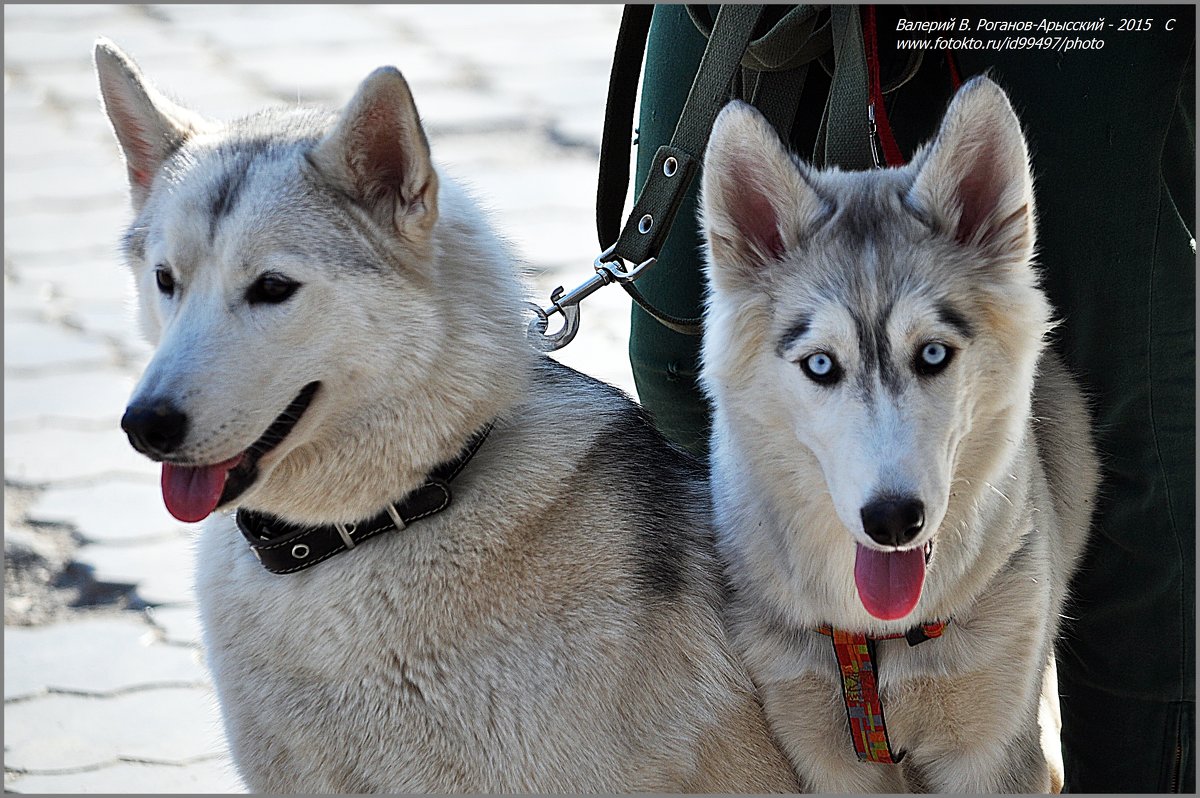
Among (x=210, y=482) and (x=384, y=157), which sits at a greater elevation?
(x=384, y=157)

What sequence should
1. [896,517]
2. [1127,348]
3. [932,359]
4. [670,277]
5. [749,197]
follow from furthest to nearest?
[670,277]
[1127,348]
[749,197]
[932,359]
[896,517]

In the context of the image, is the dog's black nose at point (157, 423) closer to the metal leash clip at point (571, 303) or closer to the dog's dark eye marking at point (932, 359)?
the metal leash clip at point (571, 303)

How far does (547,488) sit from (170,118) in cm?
110

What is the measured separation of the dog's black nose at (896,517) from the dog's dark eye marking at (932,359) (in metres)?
0.28

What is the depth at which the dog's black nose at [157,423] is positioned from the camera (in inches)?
92.9

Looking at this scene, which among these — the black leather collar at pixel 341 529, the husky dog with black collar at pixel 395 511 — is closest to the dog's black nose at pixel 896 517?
the husky dog with black collar at pixel 395 511

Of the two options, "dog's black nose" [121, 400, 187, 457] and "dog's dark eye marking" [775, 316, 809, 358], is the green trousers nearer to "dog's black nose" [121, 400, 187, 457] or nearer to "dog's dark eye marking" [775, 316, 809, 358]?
"dog's dark eye marking" [775, 316, 809, 358]

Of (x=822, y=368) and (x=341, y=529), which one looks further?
(x=341, y=529)

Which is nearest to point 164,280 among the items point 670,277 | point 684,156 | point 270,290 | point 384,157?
point 270,290

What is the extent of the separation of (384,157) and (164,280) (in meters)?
0.49

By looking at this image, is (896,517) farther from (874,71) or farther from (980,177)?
(874,71)

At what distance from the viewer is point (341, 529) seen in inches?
106

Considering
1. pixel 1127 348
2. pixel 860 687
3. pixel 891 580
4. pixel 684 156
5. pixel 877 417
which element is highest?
pixel 684 156

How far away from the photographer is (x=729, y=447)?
9.20 feet
